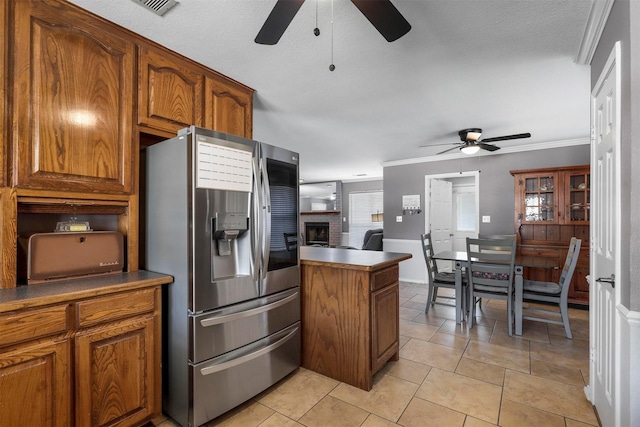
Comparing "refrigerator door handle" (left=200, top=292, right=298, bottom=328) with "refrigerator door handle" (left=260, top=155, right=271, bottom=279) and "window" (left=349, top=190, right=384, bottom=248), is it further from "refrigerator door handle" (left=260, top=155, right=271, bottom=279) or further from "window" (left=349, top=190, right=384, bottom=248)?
"window" (left=349, top=190, right=384, bottom=248)

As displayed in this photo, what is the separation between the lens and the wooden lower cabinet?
1.24 meters

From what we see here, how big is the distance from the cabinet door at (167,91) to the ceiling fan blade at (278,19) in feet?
3.05

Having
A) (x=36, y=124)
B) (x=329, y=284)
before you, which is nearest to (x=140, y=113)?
(x=36, y=124)

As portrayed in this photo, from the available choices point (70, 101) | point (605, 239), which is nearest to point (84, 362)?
point (70, 101)

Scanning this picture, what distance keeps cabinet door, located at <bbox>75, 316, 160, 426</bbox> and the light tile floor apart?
0.29 meters

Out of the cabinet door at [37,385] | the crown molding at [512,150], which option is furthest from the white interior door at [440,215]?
the cabinet door at [37,385]

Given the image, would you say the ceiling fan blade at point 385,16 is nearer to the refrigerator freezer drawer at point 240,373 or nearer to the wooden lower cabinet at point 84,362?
the wooden lower cabinet at point 84,362

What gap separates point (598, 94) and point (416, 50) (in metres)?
1.11

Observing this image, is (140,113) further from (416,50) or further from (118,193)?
(416,50)

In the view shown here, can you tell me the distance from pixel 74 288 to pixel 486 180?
5.40 meters

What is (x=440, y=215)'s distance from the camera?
18.9 feet

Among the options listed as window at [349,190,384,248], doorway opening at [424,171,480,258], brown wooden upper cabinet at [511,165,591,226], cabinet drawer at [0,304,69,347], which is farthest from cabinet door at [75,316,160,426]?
window at [349,190,384,248]

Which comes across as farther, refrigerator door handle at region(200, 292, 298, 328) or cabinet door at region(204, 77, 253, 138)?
cabinet door at region(204, 77, 253, 138)

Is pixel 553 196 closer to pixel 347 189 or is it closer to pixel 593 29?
pixel 593 29
